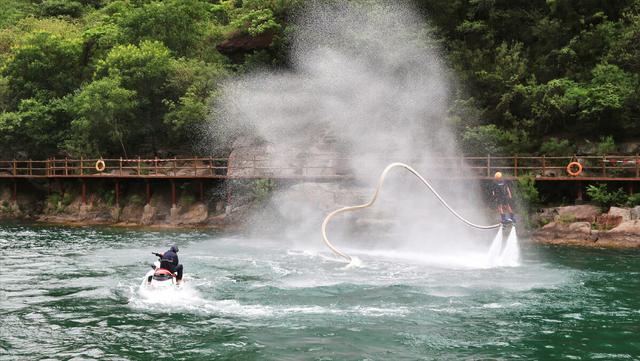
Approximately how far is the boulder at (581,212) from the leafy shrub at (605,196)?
1.48 feet

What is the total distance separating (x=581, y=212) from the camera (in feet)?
112

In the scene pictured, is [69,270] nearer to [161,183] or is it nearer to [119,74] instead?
[161,183]

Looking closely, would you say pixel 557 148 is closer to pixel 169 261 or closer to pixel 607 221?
pixel 607 221

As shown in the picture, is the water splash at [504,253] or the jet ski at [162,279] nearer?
the jet ski at [162,279]

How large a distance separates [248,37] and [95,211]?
16.6 m

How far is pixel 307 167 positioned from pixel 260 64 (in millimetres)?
11428

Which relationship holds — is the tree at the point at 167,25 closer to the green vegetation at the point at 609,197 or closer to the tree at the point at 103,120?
the tree at the point at 103,120

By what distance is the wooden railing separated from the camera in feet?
117

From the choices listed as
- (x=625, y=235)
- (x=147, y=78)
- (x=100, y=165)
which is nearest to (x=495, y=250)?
(x=625, y=235)

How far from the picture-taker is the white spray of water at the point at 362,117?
116 ft

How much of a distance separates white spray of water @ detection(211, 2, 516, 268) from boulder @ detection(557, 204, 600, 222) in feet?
13.5

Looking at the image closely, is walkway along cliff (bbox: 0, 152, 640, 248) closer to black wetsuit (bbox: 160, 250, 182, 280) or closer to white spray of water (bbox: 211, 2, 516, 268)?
white spray of water (bbox: 211, 2, 516, 268)

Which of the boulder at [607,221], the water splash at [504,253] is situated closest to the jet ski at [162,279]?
the water splash at [504,253]

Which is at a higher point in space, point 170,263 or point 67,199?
point 67,199
